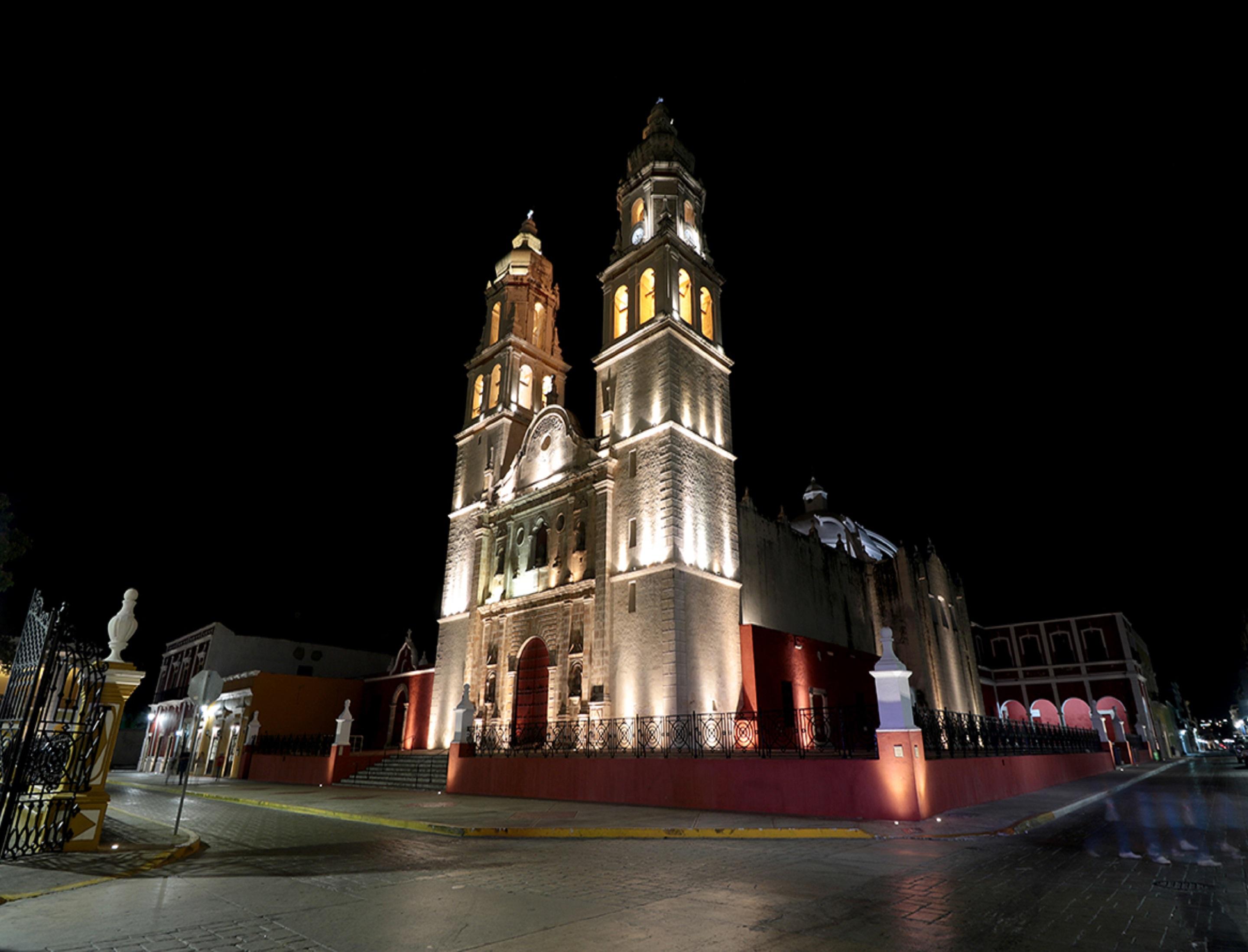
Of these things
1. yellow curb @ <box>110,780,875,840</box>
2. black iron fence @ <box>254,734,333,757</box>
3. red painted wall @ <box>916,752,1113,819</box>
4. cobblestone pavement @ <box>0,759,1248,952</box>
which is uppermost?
black iron fence @ <box>254,734,333,757</box>

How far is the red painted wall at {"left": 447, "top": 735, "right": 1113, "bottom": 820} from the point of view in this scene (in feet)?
35.2

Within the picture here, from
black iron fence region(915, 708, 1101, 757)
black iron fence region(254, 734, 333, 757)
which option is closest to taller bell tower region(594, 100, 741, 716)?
black iron fence region(915, 708, 1101, 757)

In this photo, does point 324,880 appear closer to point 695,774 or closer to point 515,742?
point 695,774

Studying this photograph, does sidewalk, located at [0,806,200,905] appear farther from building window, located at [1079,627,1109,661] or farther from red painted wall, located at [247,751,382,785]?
building window, located at [1079,627,1109,661]

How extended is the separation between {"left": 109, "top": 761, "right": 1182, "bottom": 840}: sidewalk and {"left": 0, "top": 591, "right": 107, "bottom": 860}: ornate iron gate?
4652 mm

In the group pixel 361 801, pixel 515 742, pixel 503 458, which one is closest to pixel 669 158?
pixel 503 458

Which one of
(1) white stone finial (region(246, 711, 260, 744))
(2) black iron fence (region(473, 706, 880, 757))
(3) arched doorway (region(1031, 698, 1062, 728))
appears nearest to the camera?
(2) black iron fence (region(473, 706, 880, 757))

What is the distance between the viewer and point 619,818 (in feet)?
37.2

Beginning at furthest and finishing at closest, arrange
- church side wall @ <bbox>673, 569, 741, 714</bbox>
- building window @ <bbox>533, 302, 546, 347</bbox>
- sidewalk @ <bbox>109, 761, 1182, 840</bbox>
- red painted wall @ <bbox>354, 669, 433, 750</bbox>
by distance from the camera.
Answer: building window @ <bbox>533, 302, 546, 347</bbox>
red painted wall @ <bbox>354, 669, 433, 750</bbox>
church side wall @ <bbox>673, 569, 741, 714</bbox>
sidewalk @ <bbox>109, 761, 1182, 840</bbox>

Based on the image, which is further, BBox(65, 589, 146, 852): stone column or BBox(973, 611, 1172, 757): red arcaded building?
BBox(973, 611, 1172, 757): red arcaded building

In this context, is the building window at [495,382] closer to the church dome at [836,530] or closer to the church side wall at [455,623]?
the church side wall at [455,623]

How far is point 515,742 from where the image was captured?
2241 centimetres

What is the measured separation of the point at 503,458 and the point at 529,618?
7.84 meters

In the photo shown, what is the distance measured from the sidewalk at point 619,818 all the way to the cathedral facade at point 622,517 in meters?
6.24
